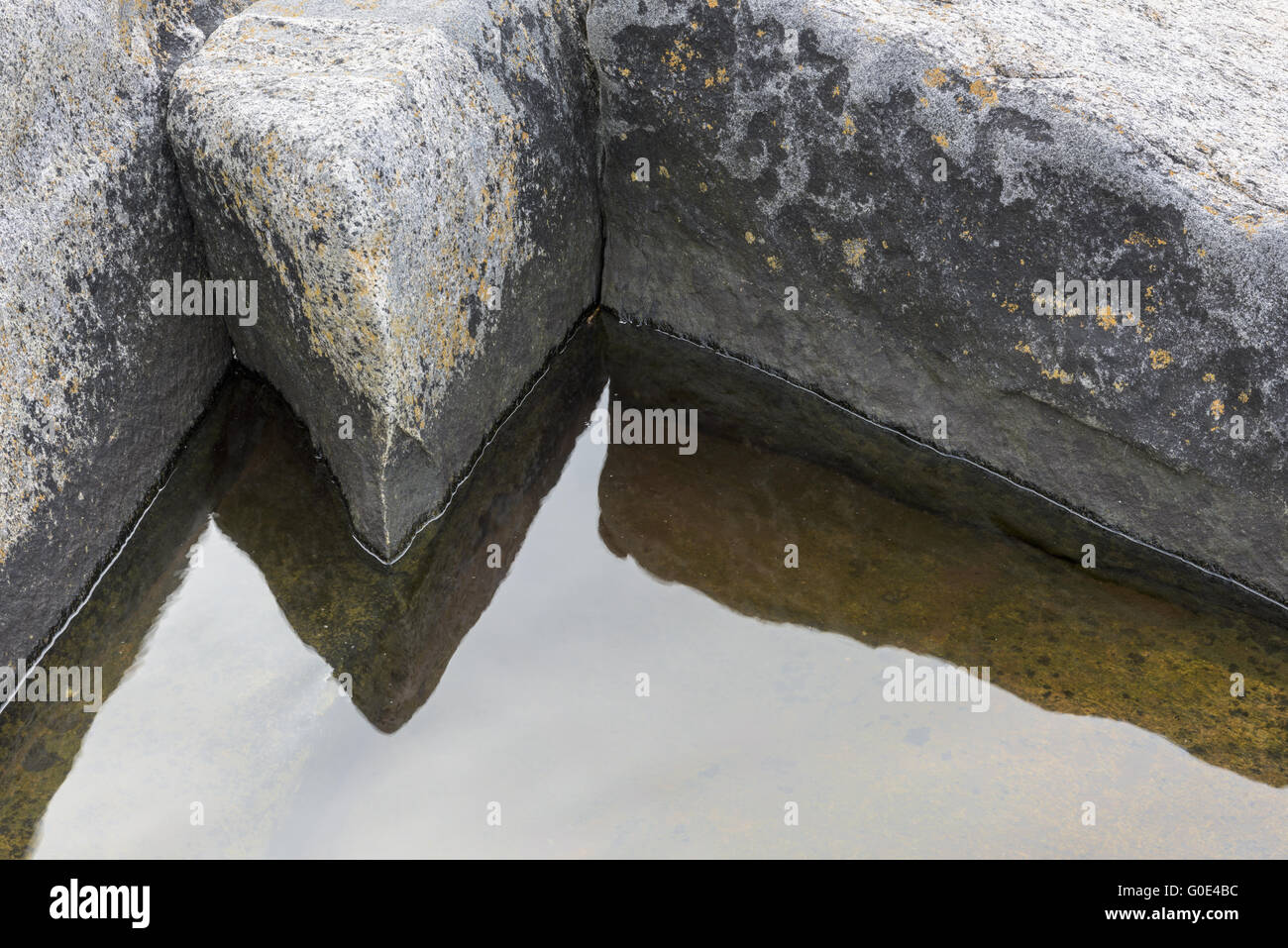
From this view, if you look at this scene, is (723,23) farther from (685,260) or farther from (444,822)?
(444,822)

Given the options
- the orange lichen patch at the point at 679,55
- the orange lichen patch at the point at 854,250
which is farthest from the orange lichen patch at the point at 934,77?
the orange lichen patch at the point at 679,55

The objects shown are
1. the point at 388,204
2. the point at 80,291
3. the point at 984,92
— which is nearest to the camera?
the point at 388,204

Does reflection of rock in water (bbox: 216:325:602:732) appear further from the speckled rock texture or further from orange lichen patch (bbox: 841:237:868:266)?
orange lichen patch (bbox: 841:237:868:266)

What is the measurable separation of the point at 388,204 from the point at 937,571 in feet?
4.44

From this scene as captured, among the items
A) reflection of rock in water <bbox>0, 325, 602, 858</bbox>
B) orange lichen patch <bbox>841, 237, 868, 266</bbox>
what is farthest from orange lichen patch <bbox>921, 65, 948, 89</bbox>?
reflection of rock in water <bbox>0, 325, 602, 858</bbox>

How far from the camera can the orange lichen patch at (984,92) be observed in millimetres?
2604

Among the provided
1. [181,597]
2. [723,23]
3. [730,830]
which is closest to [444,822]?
[730,830]

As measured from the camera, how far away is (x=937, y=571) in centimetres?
263

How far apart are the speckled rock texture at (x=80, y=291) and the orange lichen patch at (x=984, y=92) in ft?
5.61

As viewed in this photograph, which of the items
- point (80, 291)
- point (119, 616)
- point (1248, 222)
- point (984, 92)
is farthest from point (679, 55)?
point (119, 616)

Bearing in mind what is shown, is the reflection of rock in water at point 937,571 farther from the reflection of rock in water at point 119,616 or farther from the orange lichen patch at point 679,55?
the reflection of rock in water at point 119,616

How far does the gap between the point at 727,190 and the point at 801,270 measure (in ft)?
0.87

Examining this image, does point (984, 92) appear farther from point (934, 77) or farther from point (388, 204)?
point (388, 204)

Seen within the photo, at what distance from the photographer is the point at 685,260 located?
3.19m
